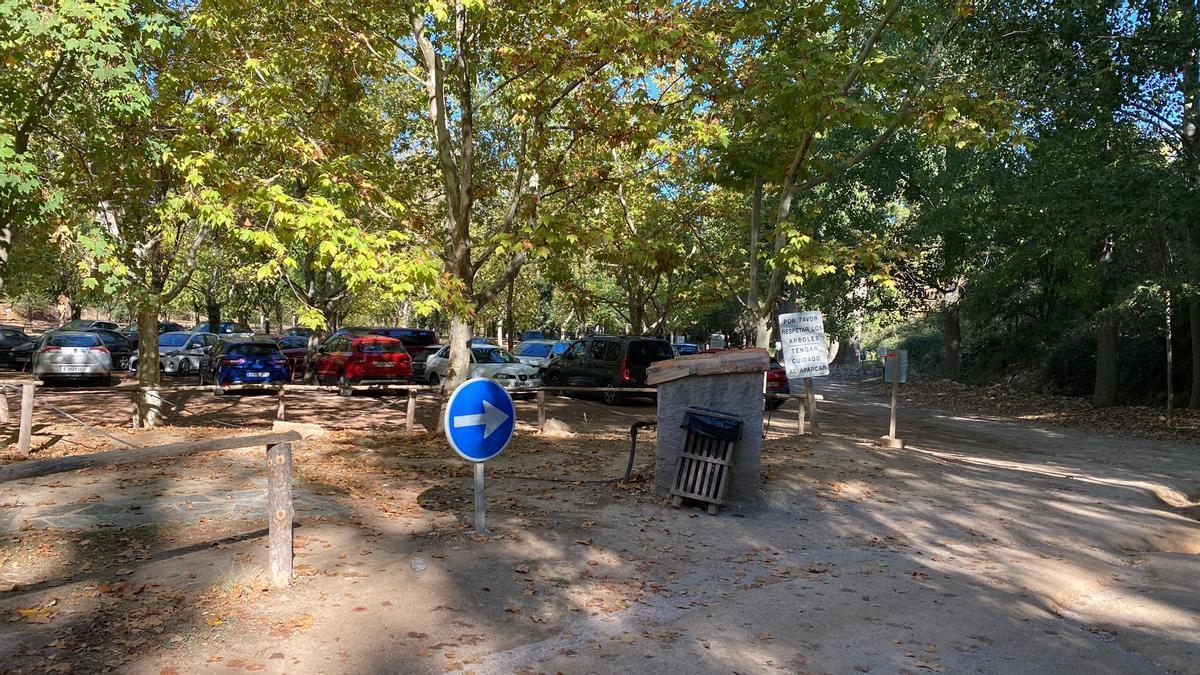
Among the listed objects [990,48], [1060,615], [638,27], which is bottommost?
[1060,615]

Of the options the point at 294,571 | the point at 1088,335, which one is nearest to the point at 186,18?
the point at 294,571

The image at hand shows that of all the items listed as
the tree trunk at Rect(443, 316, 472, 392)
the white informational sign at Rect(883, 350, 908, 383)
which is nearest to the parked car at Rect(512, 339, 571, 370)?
the tree trunk at Rect(443, 316, 472, 392)

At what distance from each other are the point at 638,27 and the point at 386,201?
4511mm

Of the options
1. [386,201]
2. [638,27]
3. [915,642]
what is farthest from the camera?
[386,201]

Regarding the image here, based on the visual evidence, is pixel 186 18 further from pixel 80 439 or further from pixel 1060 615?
pixel 1060 615

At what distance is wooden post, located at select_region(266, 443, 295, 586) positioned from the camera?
5.14 m

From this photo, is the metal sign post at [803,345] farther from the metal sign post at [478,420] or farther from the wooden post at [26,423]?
the wooden post at [26,423]

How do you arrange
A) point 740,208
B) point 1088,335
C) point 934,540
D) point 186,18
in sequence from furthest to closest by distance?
point 1088,335 → point 740,208 → point 186,18 → point 934,540

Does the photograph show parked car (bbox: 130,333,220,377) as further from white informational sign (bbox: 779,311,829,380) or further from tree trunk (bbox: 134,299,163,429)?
white informational sign (bbox: 779,311,829,380)

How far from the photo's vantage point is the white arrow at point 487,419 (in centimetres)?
618

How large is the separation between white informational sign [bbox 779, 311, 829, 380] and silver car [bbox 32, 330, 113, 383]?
764 inches

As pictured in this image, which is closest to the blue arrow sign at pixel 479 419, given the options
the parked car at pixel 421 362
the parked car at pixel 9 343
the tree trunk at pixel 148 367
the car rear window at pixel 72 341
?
the tree trunk at pixel 148 367

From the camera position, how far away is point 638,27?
1054 cm

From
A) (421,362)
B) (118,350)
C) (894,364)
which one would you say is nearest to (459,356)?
(894,364)
